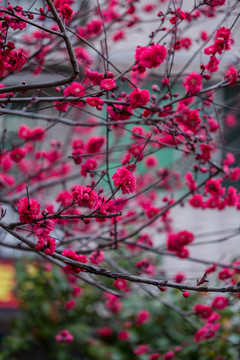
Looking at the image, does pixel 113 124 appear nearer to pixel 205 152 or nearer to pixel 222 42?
pixel 205 152

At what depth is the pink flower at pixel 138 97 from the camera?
201cm

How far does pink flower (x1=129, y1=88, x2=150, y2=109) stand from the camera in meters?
2.01

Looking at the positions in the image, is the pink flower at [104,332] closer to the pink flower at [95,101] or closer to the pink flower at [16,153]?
the pink flower at [16,153]

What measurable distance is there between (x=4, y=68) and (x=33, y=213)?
0.70m

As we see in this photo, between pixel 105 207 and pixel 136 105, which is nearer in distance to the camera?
pixel 105 207

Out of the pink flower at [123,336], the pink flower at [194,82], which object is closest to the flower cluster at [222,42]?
the pink flower at [194,82]

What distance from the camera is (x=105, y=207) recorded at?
1.58 m

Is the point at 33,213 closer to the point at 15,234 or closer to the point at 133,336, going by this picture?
the point at 15,234

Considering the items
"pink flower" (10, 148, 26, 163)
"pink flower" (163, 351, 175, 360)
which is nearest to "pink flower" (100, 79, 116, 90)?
"pink flower" (10, 148, 26, 163)

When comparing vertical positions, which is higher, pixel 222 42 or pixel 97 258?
pixel 222 42

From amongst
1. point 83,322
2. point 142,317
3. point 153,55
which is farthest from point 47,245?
point 83,322

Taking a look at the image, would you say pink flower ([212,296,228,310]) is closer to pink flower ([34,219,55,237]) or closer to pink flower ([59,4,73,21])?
pink flower ([34,219,55,237])

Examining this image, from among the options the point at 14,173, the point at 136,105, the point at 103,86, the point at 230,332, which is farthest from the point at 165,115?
the point at 14,173

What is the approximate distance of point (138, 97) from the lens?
2023mm
